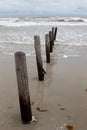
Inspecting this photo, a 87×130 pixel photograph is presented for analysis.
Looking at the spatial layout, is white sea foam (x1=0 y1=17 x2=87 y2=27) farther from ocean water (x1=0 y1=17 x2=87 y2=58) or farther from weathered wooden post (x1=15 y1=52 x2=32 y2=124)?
weathered wooden post (x1=15 y1=52 x2=32 y2=124)

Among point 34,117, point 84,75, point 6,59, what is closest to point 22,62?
point 34,117

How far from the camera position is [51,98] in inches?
242

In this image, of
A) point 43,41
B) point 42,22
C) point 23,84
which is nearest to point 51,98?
point 23,84

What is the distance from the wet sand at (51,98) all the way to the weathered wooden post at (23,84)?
0.20 metres

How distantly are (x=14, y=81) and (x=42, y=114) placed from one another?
2685 millimetres

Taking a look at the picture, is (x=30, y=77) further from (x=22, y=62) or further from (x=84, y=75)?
(x=22, y=62)

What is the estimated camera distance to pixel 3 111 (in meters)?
5.36

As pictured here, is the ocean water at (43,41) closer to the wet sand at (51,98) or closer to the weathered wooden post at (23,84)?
the wet sand at (51,98)

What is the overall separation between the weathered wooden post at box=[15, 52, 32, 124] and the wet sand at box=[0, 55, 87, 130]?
0.20m

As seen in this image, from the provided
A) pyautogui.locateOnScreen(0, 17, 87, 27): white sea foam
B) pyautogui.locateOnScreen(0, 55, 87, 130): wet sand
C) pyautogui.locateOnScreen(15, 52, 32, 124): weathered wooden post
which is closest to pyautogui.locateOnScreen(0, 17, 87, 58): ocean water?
pyautogui.locateOnScreen(0, 55, 87, 130): wet sand

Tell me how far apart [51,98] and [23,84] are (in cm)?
174

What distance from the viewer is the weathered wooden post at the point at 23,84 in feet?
14.9

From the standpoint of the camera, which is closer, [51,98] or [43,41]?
[51,98]

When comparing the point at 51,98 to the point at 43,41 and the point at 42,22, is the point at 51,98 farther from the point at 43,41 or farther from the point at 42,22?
the point at 42,22
